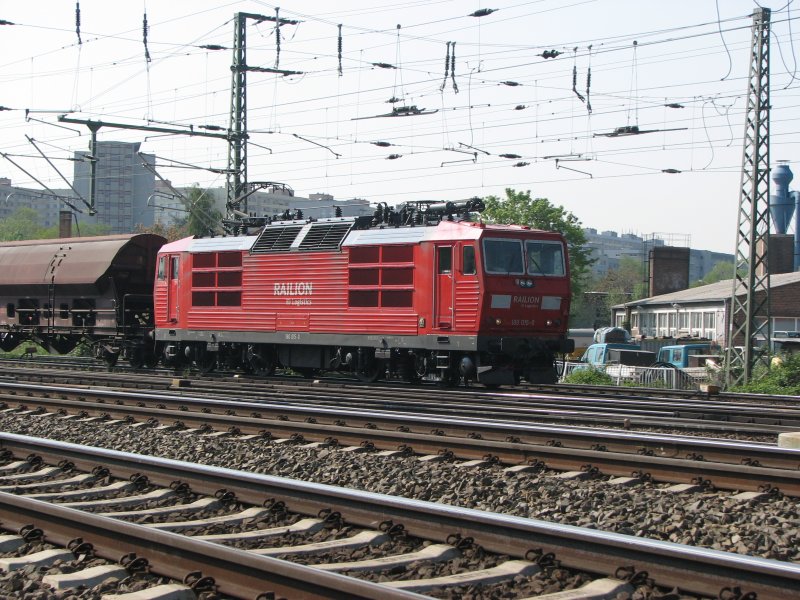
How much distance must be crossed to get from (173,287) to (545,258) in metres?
10.3

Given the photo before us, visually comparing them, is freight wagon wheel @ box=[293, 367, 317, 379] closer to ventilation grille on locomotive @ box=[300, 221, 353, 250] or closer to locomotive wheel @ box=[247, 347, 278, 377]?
locomotive wheel @ box=[247, 347, 278, 377]

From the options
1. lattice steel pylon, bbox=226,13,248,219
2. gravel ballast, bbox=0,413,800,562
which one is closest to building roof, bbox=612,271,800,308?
lattice steel pylon, bbox=226,13,248,219

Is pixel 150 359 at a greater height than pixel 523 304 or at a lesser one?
lesser

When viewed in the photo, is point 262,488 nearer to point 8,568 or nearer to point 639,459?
→ point 8,568

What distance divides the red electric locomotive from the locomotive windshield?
0.03 metres

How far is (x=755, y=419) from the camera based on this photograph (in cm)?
1449

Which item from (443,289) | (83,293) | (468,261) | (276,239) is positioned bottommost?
(83,293)

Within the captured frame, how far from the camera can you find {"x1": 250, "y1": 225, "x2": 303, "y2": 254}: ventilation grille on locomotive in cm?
2280

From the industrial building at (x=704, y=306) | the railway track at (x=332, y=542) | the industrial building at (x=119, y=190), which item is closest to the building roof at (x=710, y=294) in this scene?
the industrial building at (x=704, y=306)

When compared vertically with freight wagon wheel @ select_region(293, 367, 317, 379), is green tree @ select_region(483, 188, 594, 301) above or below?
above

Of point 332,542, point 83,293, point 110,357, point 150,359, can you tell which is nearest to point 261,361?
point 150,359

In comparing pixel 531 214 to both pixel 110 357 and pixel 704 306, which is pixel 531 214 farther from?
pixel 110 357

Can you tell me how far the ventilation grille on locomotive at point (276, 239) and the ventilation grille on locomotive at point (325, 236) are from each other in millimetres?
512

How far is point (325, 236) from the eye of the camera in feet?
72.1
